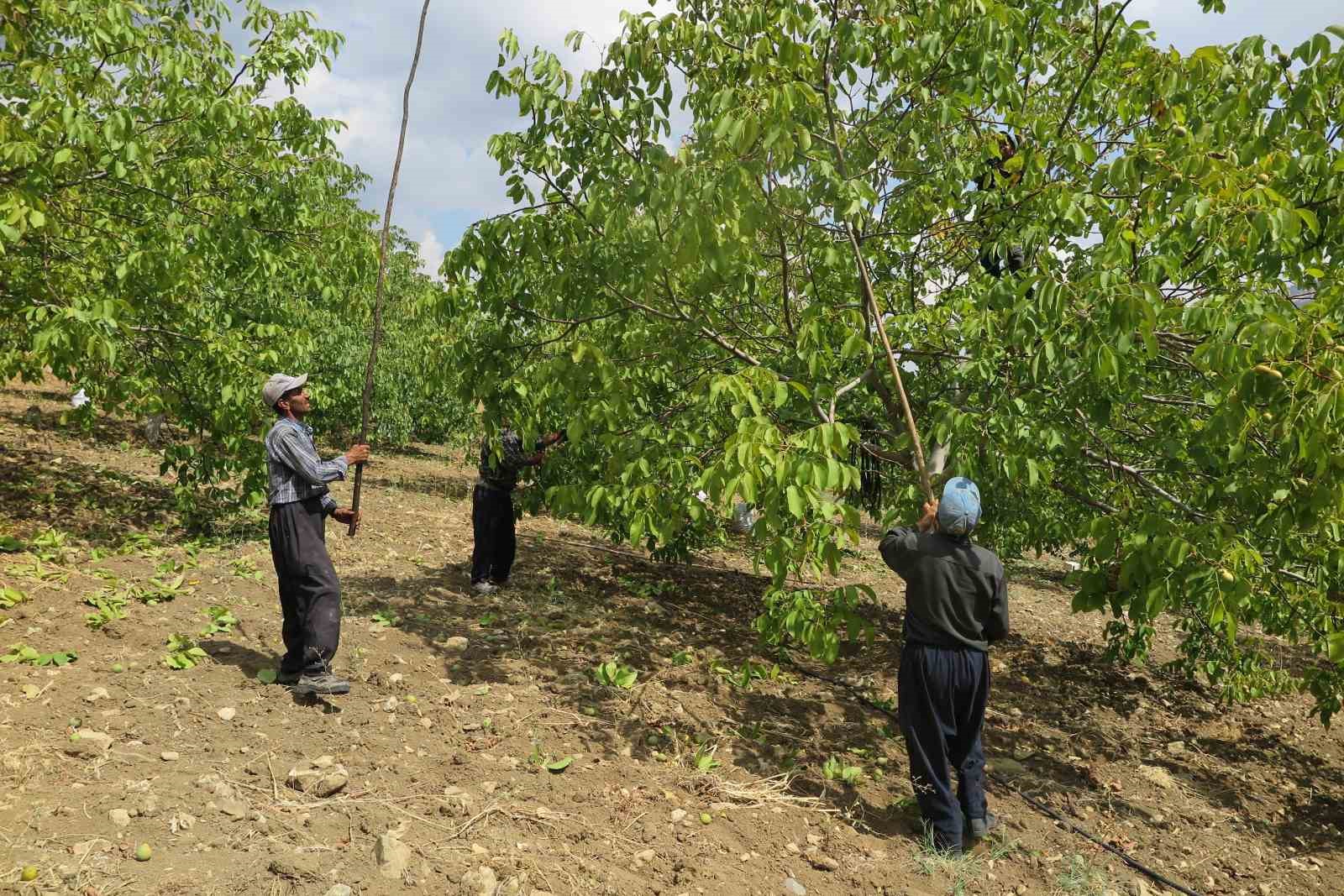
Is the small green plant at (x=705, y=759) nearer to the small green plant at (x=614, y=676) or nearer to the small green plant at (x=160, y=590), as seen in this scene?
the small green plant at (x=614, y=676)

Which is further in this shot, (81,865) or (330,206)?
(330,206)

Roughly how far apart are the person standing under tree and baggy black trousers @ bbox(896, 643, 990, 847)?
3.65 metres

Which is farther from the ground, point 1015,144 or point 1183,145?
point 1015,144

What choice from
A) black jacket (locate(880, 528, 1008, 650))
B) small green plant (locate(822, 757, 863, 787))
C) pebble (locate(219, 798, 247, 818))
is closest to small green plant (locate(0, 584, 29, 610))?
pebble (locate(219, 798, 247, 818))

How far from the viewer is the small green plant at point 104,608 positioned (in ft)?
16.9

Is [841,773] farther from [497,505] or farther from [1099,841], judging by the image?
[497,505]

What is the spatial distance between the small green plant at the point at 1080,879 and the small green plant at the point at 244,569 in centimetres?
570

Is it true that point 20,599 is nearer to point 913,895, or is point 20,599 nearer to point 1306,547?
point 913,895

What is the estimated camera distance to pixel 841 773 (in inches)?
185

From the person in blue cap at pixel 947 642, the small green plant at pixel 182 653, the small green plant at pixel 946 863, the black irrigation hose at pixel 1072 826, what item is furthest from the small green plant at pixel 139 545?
the small green plant at pixel 946 863

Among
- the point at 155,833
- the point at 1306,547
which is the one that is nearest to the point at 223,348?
the point at 155,833

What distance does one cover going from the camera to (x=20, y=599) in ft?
17.5

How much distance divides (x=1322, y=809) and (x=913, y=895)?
3.71m

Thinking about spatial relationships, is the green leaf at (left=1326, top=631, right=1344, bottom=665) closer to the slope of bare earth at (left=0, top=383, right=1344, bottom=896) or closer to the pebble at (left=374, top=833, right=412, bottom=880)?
the slope of bare earth at (left=0, top=383, right=1344, bottom=896)
